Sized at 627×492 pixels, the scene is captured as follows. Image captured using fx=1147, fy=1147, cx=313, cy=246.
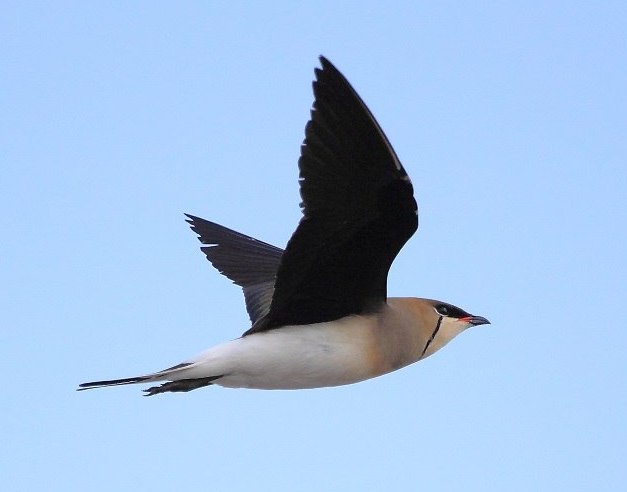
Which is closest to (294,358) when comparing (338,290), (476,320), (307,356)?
(307,356)

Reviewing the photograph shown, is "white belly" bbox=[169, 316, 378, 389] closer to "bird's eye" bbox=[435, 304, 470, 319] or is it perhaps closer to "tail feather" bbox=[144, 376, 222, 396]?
"tail feather" bbox=[144, 376, 222, 396]

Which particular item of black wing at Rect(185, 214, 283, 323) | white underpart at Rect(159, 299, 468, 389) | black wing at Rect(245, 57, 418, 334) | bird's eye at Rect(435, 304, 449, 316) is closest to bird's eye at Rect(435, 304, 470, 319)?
bird's eye at Rect(435, 304, 449, 316)

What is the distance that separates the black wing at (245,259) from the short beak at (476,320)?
1.52 m

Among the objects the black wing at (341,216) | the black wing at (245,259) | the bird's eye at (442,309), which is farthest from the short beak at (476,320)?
the black wing at (245,259)

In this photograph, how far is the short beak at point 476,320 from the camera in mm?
7484

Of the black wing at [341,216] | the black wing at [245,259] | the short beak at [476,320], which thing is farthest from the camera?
the black wing at [245,259]

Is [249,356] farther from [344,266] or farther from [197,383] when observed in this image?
[344,266]

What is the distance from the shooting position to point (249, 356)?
6.58 metres

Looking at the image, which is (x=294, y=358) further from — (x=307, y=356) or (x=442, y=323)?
(x=442, y=323)

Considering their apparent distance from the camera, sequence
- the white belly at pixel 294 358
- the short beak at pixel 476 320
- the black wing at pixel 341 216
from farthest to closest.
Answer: the short beak at pixel 476 320 < the white belly at pixel 294 358 < the black wing at pixel 341 216

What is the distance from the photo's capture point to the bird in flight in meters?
5.68

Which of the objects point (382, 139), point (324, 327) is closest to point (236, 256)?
point (324, 327)

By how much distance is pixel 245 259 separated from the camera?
8734 millimetres

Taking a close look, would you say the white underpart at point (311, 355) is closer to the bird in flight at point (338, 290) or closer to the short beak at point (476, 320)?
the bird in flight at point (338, 290)
